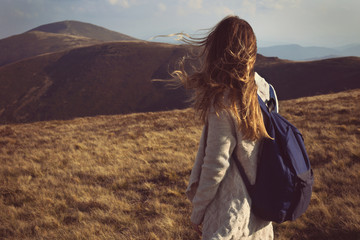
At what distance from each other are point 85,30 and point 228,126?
657ft

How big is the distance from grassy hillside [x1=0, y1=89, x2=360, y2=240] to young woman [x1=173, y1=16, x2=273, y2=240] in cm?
222

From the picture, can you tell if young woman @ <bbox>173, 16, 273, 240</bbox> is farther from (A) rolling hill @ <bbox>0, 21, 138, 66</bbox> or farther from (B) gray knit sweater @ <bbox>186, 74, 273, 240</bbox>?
(A) rolling hill @ <bbox>0, 21, 138, 66</bbox>

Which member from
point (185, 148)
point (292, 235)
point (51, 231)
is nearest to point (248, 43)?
point (292, 235)

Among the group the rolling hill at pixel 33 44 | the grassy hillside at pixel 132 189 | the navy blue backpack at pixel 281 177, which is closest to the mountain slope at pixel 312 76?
the grassy hillside at pixel 132 189

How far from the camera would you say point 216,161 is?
145cm

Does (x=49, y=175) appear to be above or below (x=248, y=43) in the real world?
below

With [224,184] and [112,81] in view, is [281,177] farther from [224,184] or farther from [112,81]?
[112,81]

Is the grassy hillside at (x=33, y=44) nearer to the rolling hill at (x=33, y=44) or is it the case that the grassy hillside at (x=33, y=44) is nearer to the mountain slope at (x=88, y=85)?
the rolling hill at (x=33, y=44)

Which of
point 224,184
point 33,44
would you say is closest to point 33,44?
point 33,44

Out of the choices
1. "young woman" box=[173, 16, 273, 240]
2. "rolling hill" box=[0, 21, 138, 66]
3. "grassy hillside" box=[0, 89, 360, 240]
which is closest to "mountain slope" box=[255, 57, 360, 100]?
"grassy hillside" box=[0, 89, 360, 240]

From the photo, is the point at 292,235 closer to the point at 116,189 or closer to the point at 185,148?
the point at 116,189

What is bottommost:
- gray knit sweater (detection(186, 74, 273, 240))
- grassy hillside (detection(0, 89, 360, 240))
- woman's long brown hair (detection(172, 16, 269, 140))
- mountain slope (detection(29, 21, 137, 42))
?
grassy hillside (detection(0, 89, 360, 240))

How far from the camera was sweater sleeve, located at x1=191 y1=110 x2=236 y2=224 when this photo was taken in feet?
4.70

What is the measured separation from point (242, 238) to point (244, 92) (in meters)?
1.02
